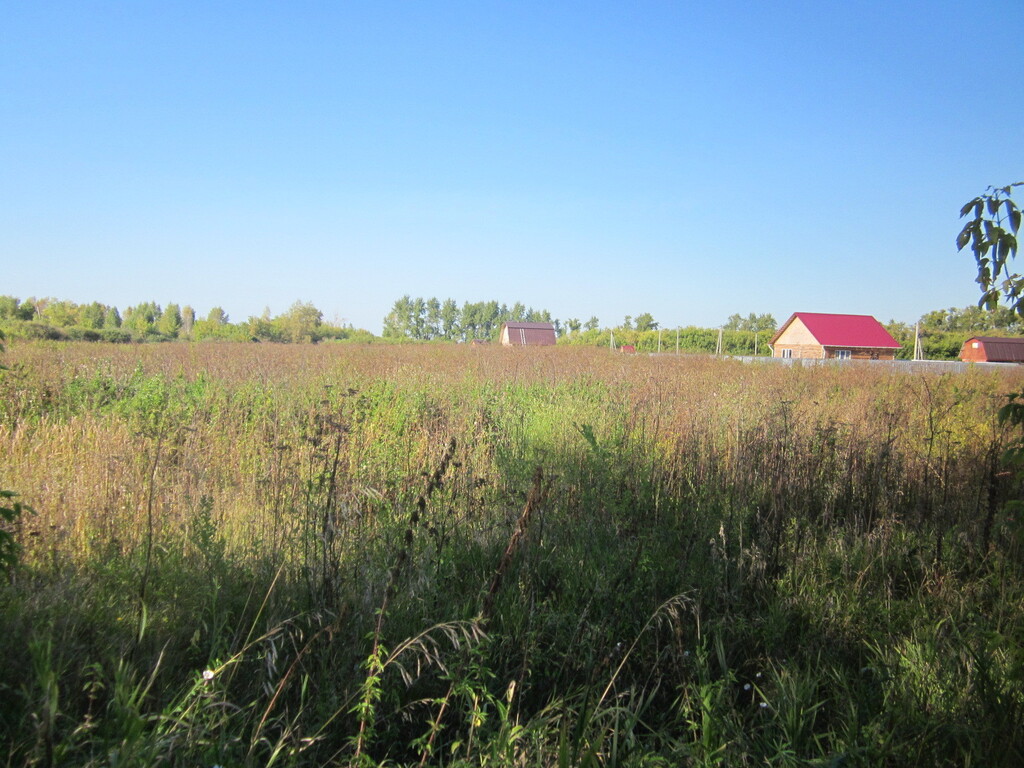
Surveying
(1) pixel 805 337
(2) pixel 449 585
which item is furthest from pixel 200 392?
(1) pixel 805 337

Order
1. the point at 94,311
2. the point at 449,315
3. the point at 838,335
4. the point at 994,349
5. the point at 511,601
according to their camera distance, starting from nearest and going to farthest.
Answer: the point at 511,601 < the point at 994,349 < the point at 838,335 < the point at 94,311 < the point at 449,315

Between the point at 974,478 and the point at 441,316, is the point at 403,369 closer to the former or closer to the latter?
the point at 974,478

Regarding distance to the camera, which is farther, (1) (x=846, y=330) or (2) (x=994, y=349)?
(1) (x=846, y=330)

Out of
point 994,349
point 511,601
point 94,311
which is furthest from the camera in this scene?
point 94,311

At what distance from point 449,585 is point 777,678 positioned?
1430 mm

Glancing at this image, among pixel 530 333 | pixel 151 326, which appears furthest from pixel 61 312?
pixel 530 333

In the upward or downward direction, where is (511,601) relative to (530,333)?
downward

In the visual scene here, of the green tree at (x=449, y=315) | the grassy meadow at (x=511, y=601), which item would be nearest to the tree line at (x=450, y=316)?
the green tree at (x=449, y=315)

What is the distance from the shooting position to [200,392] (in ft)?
26.0

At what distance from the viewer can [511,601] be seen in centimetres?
273

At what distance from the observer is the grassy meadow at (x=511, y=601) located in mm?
1883

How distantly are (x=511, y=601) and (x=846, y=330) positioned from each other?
156ft

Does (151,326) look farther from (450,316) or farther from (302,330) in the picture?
(450,316)

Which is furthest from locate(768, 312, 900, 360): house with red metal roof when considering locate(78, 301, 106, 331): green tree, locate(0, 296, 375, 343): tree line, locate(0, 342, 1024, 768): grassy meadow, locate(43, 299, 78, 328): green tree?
locate(78, 301, 106, 331): green tree
